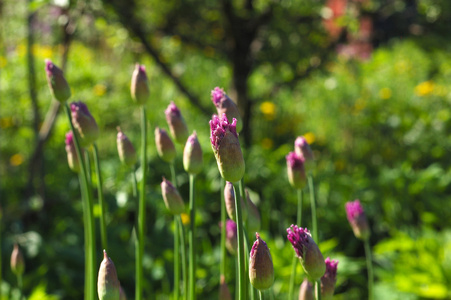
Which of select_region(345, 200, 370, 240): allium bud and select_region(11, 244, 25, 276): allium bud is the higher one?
select_region(345, 200, 370, 240): allium bud

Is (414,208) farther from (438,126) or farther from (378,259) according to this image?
(438,126)

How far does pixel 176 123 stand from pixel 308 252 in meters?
0.38

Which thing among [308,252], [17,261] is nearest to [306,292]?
[308,252]

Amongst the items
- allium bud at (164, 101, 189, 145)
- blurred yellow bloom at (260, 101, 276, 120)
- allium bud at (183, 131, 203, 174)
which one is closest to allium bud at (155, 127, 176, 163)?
allium bud at (164, 101, 189, 145)

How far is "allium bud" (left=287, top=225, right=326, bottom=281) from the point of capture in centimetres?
62

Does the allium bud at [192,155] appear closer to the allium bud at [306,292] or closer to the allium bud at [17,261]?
the allium bud at [306,292]

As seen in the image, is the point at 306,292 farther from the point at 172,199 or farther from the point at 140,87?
the point at 140,87

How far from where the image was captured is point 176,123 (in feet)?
2.95

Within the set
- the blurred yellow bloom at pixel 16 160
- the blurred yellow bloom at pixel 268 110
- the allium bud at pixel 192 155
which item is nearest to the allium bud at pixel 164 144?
the allium bud at pixel 192 155

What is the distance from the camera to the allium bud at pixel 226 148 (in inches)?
22.5

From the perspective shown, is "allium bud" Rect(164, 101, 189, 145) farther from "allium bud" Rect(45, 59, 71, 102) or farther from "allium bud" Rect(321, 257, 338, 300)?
"allium bud" Rect(321, 257, 338, 300)

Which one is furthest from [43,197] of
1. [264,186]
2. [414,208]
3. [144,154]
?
[414,208]

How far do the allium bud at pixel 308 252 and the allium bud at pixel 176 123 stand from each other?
13.7 inches

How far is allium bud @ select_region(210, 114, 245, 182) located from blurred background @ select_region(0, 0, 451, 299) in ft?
3.56
